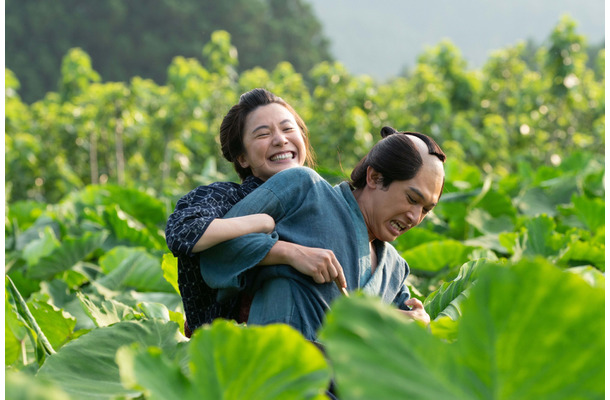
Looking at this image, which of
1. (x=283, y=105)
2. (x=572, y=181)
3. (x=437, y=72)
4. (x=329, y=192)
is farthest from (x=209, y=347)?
(x=437, y=72)

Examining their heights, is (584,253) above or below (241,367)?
below

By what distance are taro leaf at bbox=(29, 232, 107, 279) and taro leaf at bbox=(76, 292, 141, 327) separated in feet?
2.57

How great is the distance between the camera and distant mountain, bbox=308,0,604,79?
41.6 meters

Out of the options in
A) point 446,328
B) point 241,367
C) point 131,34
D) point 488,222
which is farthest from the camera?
point 131,34

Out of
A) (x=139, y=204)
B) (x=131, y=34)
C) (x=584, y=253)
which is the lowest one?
(x=139, y=204)

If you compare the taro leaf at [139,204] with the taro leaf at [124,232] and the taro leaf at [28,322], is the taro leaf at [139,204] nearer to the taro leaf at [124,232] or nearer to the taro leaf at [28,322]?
the taro leaf at [124,232]

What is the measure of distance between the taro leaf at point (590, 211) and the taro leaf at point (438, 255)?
0.46 meters

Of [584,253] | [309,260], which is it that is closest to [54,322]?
[309,260]

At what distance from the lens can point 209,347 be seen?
45cm

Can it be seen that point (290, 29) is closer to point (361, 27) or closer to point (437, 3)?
point (361, 27)

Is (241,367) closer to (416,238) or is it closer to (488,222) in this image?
(416,238)

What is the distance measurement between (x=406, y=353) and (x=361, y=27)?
166ft

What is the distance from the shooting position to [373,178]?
3.17 feet

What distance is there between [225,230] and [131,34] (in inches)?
985
